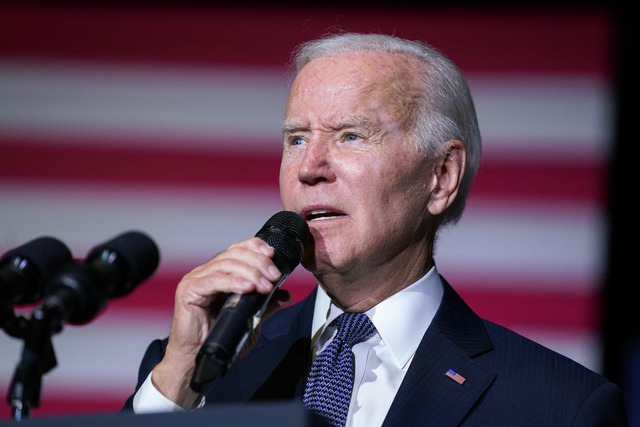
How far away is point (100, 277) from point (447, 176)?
3.05ft

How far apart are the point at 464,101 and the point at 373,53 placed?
256 millimetres

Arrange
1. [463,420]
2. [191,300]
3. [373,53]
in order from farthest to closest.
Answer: [373,53], [463,420], [191,300]

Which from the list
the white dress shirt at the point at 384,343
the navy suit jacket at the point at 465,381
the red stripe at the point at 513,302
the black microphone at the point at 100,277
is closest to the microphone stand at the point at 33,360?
the black microphone at the point at 100,277

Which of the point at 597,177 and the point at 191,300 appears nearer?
the point at 191,300

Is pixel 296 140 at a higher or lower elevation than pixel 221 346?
higher

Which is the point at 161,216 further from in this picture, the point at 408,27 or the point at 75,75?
the point at 408,27

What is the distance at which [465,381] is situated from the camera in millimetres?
1635

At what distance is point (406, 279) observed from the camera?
1.79m

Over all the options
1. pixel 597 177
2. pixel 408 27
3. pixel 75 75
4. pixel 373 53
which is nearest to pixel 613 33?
pixel 597 177

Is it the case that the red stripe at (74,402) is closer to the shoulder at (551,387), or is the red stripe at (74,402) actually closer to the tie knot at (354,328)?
the tie knot at (354,328)

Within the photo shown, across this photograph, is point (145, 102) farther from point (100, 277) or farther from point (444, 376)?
point (100, 277)

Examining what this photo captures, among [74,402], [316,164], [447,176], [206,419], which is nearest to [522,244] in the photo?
[447,176]

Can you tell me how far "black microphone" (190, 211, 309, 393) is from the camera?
113 centimetres

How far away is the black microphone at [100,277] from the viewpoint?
3.62 feet
